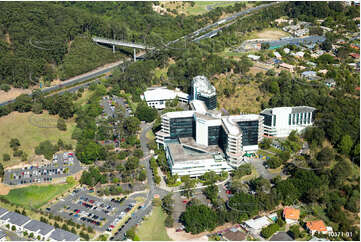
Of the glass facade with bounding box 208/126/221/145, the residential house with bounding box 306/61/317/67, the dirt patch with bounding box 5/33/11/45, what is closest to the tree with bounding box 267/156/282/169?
the glass facade with bounding box 208/126/221/145

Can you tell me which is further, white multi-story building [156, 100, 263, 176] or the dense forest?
the dense forest

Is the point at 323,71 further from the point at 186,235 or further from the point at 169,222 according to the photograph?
the point at 186,235

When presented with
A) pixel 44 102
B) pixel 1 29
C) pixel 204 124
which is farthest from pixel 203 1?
pixel 204 124

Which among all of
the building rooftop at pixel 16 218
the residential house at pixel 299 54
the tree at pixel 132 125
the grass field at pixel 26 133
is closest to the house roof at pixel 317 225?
the tree at pixel 132 125

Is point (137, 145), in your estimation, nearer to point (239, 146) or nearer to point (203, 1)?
point (239, 146)

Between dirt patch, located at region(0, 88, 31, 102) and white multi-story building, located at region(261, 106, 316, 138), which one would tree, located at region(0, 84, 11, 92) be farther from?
white multi-story building, located at region(261, 106, 316, 138)

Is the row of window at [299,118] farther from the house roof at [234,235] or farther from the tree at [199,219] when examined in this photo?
the house roof at [234,235]
